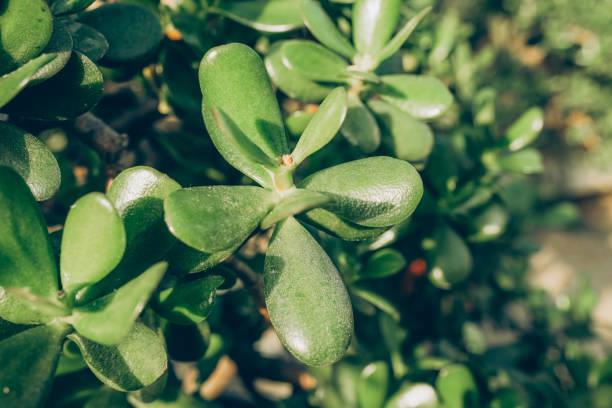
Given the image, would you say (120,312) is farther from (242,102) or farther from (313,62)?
(313,62)

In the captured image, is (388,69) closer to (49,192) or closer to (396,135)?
(396,135)

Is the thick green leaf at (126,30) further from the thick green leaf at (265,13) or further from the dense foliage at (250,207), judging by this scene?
the thick green leaf at (265,13)

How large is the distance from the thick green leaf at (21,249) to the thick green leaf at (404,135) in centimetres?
48

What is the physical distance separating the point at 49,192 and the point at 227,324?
46cm

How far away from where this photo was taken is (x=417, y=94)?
0.81m

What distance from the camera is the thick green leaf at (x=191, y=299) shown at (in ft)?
1.86

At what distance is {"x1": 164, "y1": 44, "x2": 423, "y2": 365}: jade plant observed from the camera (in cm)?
51

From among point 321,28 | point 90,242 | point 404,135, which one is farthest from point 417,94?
point 90,242

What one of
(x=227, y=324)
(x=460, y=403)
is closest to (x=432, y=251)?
(x=460, y=403)

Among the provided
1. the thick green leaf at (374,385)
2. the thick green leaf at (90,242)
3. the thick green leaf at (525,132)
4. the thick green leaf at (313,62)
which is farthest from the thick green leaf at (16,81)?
the thick green leaf at (525,132)

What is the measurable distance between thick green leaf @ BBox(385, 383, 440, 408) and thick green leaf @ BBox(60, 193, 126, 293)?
57cm

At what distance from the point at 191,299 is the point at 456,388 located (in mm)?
541

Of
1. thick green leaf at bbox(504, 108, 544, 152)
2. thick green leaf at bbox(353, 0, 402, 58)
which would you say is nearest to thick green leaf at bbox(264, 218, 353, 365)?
thick green leaf at bbox(353, 0, 402, 58)

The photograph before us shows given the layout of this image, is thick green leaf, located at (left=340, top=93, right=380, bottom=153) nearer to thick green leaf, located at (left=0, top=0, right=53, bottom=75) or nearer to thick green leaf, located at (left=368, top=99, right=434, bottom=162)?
thick green leaf, located at (left=368, top=99, right=434, bottom=162)
